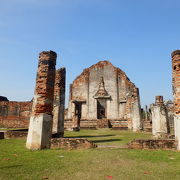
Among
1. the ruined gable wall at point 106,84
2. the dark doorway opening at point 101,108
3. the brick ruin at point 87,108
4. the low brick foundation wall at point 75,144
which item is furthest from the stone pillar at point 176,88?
the dark doorway opening at point 101,108

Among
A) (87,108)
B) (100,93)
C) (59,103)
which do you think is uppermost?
(100,93)

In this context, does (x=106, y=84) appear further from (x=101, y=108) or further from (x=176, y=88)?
(x=176, y=88)

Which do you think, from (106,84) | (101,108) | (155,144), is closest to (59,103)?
(155,144)

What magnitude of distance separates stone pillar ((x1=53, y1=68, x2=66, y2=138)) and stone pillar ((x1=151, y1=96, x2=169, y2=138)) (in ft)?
18.8

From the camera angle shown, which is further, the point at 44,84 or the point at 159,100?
the point at 159,100

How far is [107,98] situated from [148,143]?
19.6 m

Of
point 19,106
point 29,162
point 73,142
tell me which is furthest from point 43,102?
point 19,106

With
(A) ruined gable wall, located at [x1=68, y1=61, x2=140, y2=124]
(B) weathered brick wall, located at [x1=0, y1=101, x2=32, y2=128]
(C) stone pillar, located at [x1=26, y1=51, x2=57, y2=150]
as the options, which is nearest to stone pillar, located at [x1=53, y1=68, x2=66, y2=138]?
(C) stone pillar, located at [x1=26, y1=51, x2=57, y2=150]

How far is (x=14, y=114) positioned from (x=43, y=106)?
1831 cm

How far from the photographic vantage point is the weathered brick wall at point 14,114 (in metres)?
22.6

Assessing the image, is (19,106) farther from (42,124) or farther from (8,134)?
(42,124)

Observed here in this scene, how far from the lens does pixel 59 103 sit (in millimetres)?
11250

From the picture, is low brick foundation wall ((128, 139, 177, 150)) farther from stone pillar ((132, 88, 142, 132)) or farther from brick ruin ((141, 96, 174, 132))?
stone pillar ((132, 88, 142, 132))

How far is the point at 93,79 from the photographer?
26750 mm
